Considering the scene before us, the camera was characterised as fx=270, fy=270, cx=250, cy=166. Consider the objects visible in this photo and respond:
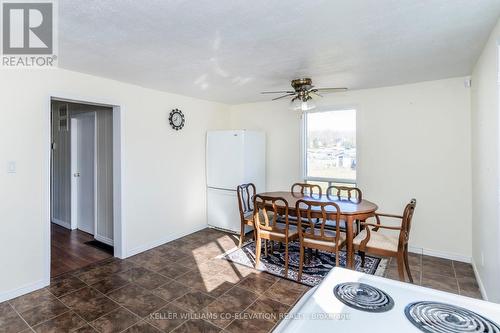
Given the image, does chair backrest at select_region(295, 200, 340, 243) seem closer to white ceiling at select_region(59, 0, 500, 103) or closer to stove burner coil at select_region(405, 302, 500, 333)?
white ceiling at select_region(59, 0, 500, 103)

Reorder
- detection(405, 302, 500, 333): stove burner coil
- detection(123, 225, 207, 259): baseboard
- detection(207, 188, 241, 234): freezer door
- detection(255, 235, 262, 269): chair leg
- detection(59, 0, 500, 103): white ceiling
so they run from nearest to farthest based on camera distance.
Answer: detection(405, 302, 500, 333): stove burner coil, detection(59, 0, 500, 103): white ceiling, detection(255, 235, 262, 269): chair leg, detection(123, 225, 207, 259): baseboard, detection(207, 188, 241, 234): freezer door

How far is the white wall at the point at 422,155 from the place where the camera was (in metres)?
3.35

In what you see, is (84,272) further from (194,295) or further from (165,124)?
(165,124)

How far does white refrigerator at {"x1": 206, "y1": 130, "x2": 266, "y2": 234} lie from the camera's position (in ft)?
14.4

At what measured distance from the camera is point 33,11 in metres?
1.76

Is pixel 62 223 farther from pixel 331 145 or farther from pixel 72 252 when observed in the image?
pixel 331 145

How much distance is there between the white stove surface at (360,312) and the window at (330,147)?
10.2 ft

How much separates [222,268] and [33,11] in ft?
9.29

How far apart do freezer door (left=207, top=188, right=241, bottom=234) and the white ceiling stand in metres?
1.97

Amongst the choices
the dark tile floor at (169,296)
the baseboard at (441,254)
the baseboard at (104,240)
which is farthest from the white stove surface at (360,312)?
the baseboard at (104,240)

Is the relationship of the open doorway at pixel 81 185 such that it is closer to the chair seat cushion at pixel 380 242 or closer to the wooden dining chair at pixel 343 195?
the wooden dining chair at pixel 343 195

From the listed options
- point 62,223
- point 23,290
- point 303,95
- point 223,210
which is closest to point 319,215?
point 303,95

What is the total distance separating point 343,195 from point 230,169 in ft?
5.95

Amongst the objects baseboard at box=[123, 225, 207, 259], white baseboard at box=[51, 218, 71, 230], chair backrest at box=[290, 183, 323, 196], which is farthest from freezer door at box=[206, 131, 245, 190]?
white baseboard at box=[51, 218, 71, 230]
